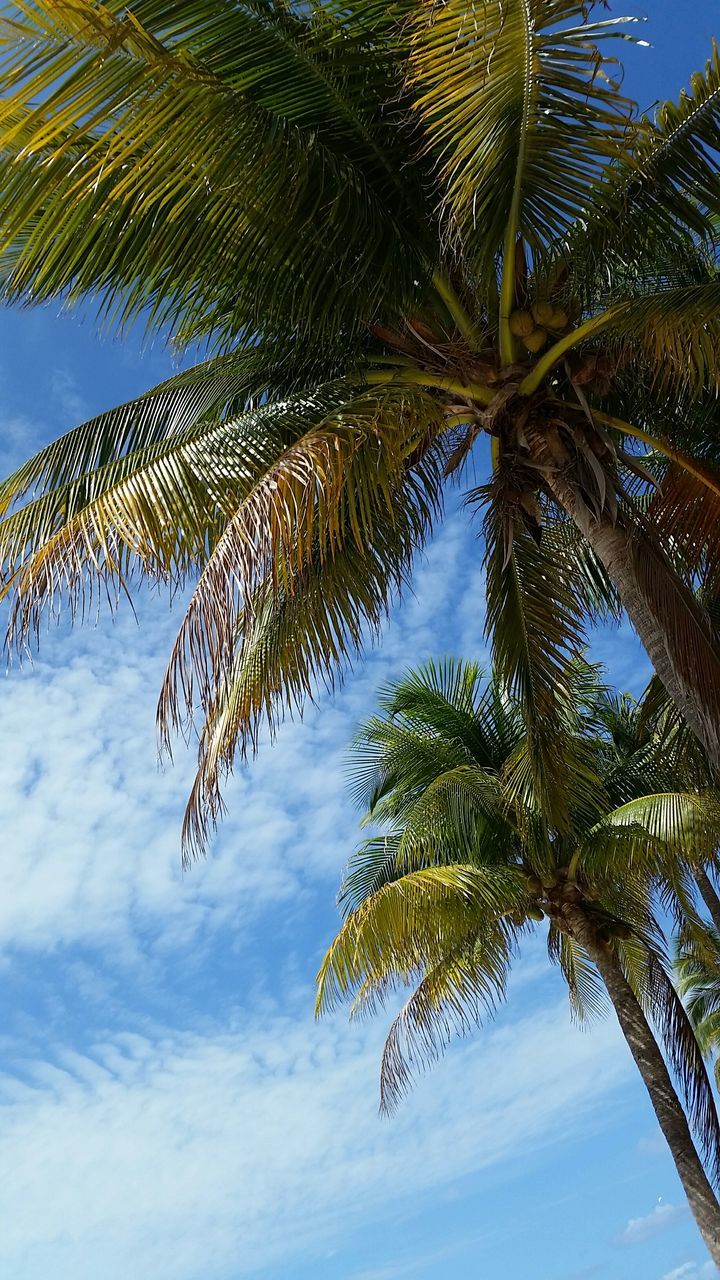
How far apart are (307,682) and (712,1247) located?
817 centimetres

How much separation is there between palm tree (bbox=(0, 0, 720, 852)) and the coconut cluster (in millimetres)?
18

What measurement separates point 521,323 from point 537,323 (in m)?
Answer: 0.12

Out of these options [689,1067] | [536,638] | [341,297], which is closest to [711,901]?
[689,1067]

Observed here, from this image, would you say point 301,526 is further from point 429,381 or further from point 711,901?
point 711,901

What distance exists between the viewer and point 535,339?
6.47 metres

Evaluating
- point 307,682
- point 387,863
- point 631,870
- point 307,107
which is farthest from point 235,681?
point 387,863

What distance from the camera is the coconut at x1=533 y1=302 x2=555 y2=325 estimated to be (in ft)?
21.0

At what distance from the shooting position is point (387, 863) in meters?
13.6

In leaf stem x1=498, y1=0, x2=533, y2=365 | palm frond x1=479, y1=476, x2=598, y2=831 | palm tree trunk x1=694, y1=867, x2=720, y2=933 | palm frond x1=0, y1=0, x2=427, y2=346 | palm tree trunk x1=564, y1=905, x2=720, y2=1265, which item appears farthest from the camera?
palm tree trunk x1=694, y1=867, x2=720, y2=933

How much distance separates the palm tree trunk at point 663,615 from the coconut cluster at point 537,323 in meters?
0.79

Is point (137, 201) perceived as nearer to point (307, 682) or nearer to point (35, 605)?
point (35, 605)

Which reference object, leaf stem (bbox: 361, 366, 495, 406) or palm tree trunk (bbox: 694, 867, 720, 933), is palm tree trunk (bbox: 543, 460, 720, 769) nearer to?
leaf stem (bbox: 361, 366, 495, 406)

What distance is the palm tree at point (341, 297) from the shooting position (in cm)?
489

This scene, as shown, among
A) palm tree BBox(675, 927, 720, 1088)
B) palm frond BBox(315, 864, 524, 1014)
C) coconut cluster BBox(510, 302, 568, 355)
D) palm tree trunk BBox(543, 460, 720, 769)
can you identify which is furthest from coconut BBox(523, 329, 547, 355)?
palm tree BBox(675, 927, 720, 1088)
